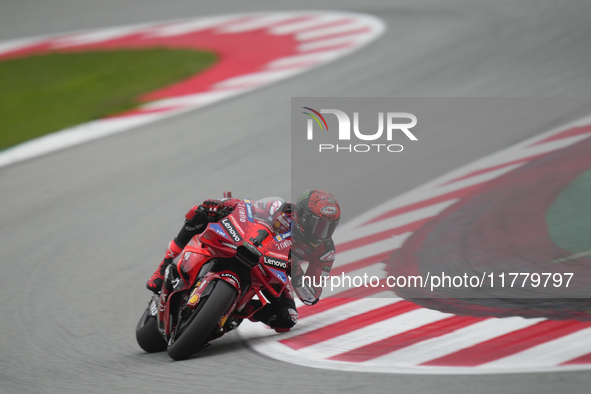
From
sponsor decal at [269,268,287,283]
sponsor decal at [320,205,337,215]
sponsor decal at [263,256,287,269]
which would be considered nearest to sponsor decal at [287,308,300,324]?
sponsor decal at [269,268,287,283]

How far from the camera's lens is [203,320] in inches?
156

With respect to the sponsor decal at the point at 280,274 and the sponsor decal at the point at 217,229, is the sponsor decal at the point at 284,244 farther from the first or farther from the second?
the sponsor decal at the point at 217,229

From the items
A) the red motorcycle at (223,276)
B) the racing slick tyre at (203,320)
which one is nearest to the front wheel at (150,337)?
the red motorcycle at (223,276)

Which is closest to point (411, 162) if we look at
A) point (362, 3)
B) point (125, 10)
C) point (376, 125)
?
point (376, 125)

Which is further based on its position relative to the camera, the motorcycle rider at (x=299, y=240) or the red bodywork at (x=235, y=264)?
the motorcycle rider at (x=299, y=240)

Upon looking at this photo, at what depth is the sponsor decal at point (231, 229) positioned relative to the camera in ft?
13.7

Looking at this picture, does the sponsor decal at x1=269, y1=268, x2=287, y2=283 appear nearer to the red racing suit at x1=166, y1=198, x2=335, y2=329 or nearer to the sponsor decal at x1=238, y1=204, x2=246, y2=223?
the red racing suit at x1=166, y1=198, x2=335, y2=329

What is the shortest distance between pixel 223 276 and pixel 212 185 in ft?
13.6

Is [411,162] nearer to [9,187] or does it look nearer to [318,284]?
[318,284]

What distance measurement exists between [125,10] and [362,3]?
7.03 metres

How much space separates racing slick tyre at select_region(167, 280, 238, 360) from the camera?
3.97m

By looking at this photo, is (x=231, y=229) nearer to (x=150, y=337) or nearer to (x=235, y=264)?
(x=235, y=264)

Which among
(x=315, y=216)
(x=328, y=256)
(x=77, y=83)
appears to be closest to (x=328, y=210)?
(x=315, y=216)

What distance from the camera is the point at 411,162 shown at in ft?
24.1
